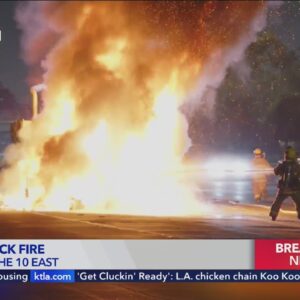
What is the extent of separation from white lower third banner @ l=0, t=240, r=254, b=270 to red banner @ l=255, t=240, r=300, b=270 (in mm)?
103

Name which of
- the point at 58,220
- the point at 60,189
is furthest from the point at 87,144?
the point at 58,220

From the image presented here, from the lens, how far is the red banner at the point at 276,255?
8.98 metres

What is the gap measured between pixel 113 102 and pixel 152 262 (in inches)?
562

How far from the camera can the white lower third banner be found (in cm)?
908

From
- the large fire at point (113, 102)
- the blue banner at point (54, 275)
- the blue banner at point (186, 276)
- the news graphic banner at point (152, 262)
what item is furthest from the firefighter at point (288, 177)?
the blue banner at point (54, 275)

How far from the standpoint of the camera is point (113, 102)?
2312 centimetres

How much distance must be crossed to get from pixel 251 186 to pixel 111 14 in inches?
613

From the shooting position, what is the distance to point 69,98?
77.3 feet

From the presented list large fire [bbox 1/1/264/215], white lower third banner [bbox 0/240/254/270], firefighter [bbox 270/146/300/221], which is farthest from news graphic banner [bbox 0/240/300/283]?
large fire [bbox 1/1/264/215]

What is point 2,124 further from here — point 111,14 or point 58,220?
point 58,220

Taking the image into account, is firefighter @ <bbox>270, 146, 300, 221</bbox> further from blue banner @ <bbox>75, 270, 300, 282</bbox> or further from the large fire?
blue banner @ <bbox>75, 270, 300, 282</bbox>

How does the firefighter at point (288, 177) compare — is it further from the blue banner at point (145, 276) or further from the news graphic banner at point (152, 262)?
the blue banner at point (145, 276)

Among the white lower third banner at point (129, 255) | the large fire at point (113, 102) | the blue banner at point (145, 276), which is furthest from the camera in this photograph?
the large fire at point (113, 102)

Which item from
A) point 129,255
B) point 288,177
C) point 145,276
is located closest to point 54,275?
point 129,255
